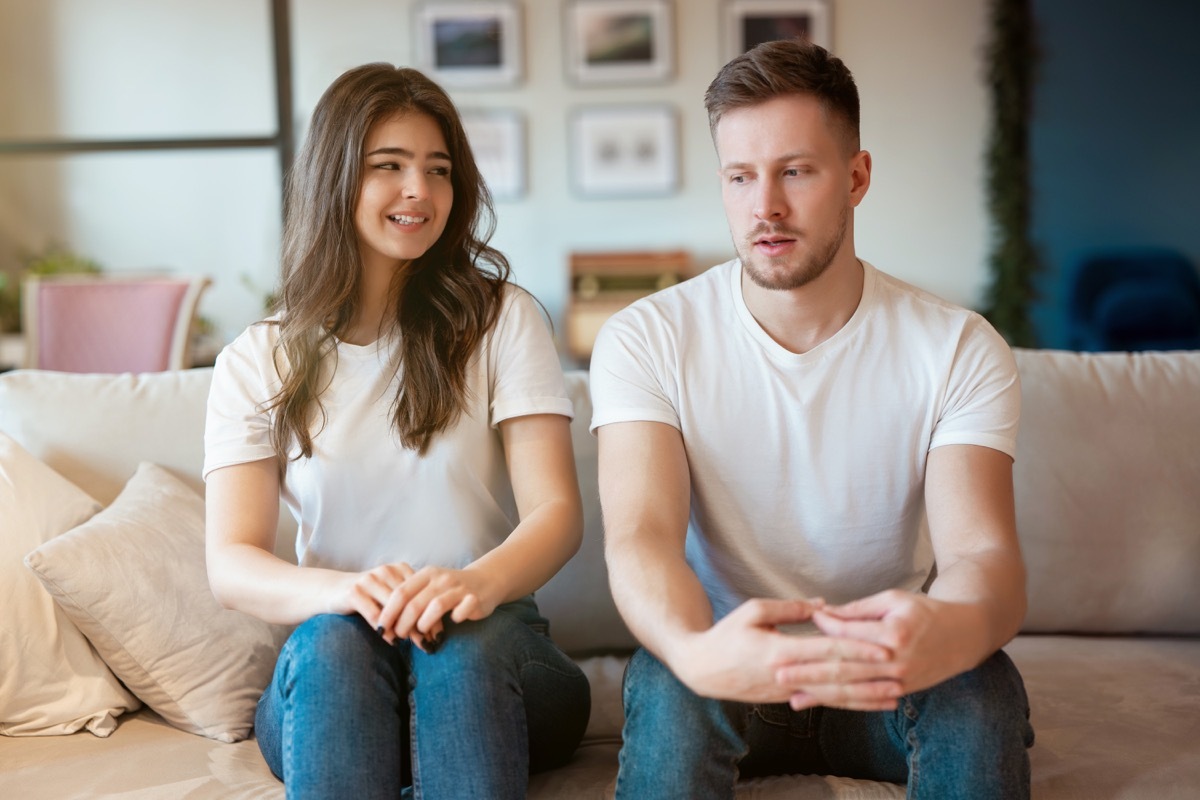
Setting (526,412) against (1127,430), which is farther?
(1127,430)

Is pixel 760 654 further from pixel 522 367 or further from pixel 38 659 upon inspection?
pixel 38 659

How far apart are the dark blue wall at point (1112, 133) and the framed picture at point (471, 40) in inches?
109

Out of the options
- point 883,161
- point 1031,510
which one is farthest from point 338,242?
point 883,161

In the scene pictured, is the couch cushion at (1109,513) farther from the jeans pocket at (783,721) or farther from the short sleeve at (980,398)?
the jeans pocket at (783,721)

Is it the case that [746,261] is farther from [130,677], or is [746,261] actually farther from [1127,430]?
[130,677]

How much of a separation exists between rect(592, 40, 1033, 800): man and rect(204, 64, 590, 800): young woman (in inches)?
5.2

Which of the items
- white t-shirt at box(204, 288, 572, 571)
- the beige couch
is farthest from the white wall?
white t-shirt at box(204, 288, 572, 571)

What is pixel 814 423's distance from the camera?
1529mm

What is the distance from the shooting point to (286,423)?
1.60m

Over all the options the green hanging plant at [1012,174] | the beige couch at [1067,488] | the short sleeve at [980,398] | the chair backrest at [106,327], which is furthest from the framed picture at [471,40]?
the short sleeve at [980,398]

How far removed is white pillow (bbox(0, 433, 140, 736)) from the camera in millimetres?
1602

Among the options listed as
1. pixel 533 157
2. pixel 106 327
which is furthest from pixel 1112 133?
pixel 106 327

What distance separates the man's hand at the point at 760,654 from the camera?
120 cm

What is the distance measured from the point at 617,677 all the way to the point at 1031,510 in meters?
0.73
